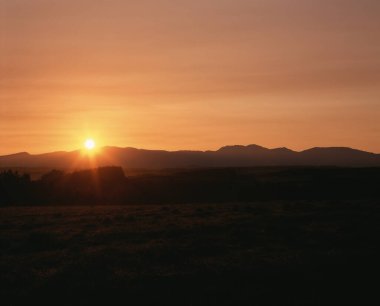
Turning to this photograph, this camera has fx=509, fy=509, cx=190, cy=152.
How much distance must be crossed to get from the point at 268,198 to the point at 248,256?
42545 millimetres

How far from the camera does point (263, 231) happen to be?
1152 inches

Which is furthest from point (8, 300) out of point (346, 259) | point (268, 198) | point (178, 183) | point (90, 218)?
point (178, 183)

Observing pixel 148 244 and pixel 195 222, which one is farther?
pixel 195 222

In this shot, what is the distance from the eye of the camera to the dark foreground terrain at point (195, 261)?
16.1 m

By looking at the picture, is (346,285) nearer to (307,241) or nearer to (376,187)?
(307,241)

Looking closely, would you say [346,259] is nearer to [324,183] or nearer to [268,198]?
[268,198]

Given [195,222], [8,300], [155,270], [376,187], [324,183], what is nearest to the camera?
[8,300]

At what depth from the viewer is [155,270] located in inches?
774

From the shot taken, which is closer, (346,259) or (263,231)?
(346,259)

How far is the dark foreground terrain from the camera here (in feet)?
52.7

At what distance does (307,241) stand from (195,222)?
10.9 metres

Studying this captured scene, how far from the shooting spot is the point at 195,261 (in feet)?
69.1

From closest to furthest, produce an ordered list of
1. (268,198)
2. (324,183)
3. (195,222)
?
(195,222)
(268,198)
(324,183)

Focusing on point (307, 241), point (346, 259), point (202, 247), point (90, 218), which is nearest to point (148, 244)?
point (202, 247)
